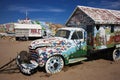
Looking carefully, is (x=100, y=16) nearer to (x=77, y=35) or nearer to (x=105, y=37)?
(x=105, y=37)

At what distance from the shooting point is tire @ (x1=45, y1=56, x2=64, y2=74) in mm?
6837

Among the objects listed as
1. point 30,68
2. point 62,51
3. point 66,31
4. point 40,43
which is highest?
point 66,31

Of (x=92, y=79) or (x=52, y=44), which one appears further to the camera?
(x=52, y=44)

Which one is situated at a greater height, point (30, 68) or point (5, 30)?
point (5, 30)

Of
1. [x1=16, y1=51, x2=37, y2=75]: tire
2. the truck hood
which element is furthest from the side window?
[x1=16, y1=51, x2=37, y2=75]: tire

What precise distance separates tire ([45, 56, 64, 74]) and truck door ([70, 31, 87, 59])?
0.83 metres

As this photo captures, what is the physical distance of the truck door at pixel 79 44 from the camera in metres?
7.84

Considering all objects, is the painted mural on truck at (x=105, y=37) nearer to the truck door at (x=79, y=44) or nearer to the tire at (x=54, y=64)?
the truck door at (x=79, y=44)

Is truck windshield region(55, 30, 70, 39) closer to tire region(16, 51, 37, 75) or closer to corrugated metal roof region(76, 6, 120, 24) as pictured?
corrugated metal roof region(76, 6, 120, 24)

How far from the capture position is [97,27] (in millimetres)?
8656

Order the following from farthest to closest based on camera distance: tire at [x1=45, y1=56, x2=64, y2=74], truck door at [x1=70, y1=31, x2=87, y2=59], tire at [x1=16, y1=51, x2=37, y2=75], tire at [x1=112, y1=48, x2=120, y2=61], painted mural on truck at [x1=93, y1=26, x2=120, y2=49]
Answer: tire at [x1=112, y1=48, x2=120, y2=61], painted mural on truck at [x1=93, y1=26, x2=120, y2=49], truck door at [x1=70, y1=31, x2=87, y2=59], tire at [x1=45, y1=56, x2=64, y2=74], tire at [x1=16, y1=51, x2=37, y2=75]

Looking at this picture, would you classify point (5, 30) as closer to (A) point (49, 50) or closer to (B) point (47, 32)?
(B) point (47, 32)

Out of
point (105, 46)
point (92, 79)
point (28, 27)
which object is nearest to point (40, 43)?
point (92, 79)

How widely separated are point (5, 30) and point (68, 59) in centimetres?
3492
